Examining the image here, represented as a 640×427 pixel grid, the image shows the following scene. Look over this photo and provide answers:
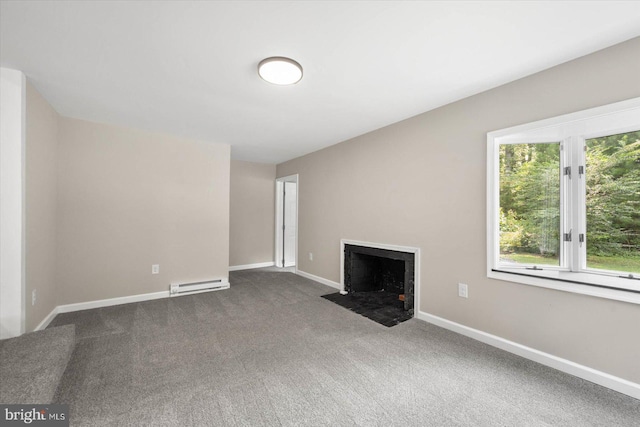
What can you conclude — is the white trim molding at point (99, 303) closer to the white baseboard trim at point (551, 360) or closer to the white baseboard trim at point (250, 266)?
the white baseboard trim at point (250, 266)

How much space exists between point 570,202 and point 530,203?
28cm

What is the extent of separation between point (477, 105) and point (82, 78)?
3.51 m

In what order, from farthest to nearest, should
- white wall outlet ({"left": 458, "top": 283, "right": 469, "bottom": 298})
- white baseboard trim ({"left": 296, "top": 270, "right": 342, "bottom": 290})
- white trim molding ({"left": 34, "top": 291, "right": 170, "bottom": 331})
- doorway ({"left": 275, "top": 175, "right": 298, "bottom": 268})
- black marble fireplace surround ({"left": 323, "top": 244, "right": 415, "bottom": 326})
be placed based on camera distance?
doorway ({"left": 275, "top": 175, "right": 298, "bottom": 268}), white baseboard trim ({"left": 296, "top": 270, "right": 342, "bottom": 290}), black marble fireplace surround ({"left": 323, "top": 244, "right": 415, "bottom": 326}), white trim molding ({"left": 34, "top": 291, "right": 170, "bottom": 331}), white wall outlet ({"left": 458, "top": 283, "right": 469, "bottom": 298})

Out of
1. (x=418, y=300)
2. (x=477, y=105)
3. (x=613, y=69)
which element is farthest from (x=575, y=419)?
(x=477, y=105)

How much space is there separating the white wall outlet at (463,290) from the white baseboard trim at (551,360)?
0.30m

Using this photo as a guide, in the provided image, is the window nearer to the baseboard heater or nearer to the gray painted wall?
the gray painted wall

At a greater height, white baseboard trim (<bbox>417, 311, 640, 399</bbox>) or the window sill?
the window sill

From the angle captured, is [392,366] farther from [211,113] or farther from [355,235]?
[211,113]

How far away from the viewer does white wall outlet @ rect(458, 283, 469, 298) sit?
2.57m

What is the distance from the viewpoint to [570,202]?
2127 mm

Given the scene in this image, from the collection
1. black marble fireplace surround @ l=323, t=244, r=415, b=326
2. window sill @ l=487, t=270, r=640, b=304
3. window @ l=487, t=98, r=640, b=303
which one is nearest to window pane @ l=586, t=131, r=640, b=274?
window @ l=487, t=98, r=640, b=303

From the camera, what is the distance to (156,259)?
146 inches

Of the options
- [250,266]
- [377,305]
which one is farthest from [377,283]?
[250,266]

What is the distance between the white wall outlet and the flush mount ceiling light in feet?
7.97
